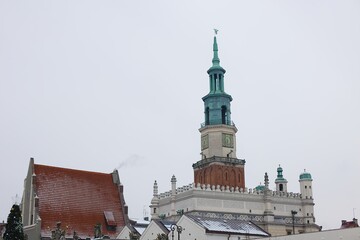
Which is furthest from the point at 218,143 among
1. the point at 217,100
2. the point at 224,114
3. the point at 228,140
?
the point at 217,100

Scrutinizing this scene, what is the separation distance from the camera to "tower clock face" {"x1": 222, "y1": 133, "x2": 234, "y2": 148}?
10125 cm

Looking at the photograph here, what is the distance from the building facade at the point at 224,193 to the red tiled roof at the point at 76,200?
11.9 metres

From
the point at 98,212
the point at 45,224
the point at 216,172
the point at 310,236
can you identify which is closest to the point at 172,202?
the point at 216,172

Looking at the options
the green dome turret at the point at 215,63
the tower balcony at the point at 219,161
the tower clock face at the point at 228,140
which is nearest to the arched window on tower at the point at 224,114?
the tower clock face at the point at 228,140

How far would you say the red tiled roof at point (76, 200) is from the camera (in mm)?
78250

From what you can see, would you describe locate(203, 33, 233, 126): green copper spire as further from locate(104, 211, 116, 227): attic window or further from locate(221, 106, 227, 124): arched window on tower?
locate(104, 211, 116, 227): attic window

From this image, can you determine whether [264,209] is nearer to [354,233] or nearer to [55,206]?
[55,206]

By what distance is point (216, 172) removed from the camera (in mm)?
98812

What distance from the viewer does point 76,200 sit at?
81812 millimetres

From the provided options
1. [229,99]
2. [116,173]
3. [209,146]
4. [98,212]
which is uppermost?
[229,99]

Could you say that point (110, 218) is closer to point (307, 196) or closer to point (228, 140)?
point (228, 140)

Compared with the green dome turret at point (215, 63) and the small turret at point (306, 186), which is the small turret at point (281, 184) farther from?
the green dome turret at point (215, 63)

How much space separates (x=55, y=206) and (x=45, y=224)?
11.1 ft

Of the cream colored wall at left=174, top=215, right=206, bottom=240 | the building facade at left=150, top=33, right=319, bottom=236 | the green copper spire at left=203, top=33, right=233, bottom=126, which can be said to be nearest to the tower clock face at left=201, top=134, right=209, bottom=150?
the building facade at left=150, top=33, right=319, bottom=236
